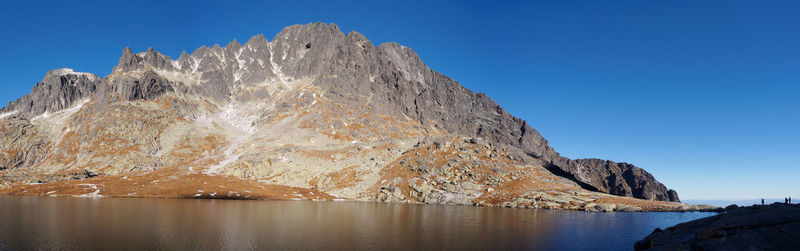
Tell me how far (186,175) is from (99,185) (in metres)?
28.2

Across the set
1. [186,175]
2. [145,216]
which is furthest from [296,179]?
[145,216]

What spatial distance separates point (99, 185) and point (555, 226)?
154364mm

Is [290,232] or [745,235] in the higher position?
[745,235]

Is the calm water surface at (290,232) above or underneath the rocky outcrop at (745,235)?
underneath

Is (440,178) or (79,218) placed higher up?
(440,178)

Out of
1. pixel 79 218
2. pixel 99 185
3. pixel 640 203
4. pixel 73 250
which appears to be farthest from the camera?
pixel 99 185

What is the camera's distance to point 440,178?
454ft

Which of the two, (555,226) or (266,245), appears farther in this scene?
(555,226)

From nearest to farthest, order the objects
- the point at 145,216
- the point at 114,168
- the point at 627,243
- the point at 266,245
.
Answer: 1. the point at 266,245
2. the point at 627,243
3. the point at 145,216
4. the point at 114,168

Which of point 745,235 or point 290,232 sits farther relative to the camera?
point 290,232

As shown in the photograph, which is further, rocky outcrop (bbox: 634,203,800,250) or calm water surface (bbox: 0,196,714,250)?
calm water surface (bbox: 0,196,714,250)

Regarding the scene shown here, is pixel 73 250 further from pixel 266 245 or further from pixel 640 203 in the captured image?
pixel 640 203

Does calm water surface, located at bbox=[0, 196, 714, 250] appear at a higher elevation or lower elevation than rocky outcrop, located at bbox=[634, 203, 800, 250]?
lower

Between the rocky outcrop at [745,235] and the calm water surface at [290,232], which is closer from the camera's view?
the rocky outcrop at [745,235]
